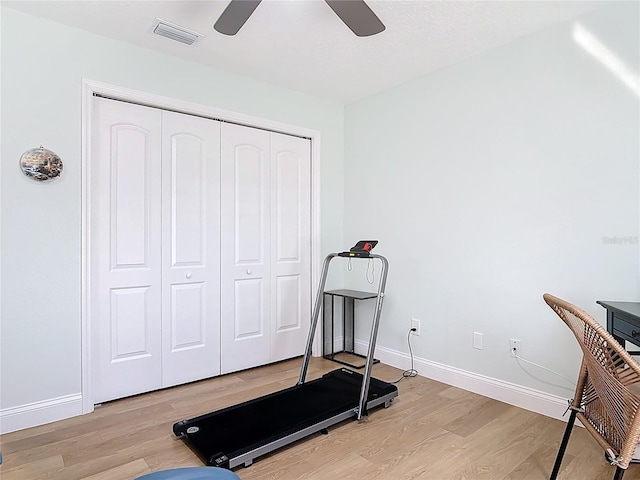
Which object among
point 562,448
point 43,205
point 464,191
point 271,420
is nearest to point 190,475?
point 271,420

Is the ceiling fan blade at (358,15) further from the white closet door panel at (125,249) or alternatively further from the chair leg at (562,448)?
the chair leg at (562,448)

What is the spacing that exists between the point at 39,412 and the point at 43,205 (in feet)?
4.24

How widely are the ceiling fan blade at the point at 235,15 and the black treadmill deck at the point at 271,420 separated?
2.18 metres

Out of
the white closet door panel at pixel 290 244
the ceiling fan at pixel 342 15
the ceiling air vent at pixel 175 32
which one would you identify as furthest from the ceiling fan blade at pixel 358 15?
the white closet door panel at pixel 290 244

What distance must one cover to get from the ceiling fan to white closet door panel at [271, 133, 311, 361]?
1.64m

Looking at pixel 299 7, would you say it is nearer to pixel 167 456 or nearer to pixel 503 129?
pixel 503 129

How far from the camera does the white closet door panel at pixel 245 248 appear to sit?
3.47 m

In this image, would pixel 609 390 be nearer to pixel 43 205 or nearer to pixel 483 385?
pixel 483 385

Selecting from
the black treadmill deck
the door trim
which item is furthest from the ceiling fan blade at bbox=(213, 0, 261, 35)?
the black treadmill deck

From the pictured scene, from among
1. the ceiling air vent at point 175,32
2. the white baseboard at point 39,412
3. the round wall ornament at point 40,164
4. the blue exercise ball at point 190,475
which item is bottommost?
the white baseboard at point 39,412

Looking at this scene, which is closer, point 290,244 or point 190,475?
point 190,475

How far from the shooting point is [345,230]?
424 centimetres

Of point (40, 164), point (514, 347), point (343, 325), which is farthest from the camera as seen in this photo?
point (343, 325)

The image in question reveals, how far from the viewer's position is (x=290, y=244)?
12.8 feet
